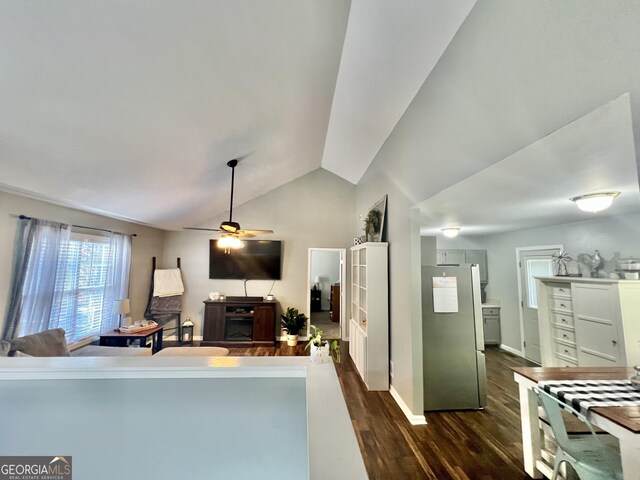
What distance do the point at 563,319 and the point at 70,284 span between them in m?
6.81

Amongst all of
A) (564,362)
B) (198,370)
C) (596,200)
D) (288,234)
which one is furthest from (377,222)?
(564,362)

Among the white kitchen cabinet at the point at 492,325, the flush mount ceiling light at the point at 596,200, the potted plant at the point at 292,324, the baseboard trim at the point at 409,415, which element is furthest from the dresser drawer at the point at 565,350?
the potted plant at the point at 292,324

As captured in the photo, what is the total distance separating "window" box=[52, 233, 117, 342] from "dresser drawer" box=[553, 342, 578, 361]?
672cm

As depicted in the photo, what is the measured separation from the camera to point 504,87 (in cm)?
131

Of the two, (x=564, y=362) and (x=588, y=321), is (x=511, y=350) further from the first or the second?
(x=588, y=321)

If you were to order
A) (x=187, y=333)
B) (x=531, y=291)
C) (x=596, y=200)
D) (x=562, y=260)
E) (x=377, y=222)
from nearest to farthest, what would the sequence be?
(x=596, y=200), (x=562, y=260), (x=377, y=222), (x=531, y=291), (x=187, y=333)

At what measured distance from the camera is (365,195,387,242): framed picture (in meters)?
3.52

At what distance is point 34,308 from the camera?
2.68 meters

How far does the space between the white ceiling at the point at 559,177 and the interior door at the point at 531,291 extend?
1.22 meters

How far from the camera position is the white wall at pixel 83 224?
2463 mm

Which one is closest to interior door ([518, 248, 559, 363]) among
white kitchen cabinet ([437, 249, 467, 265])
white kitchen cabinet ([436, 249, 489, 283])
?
white kitchen cabinet ([436, 249, 489, 283])

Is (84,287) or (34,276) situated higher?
(34,276)

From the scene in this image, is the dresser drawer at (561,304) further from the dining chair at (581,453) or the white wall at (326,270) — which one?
the white wall at (326,270)

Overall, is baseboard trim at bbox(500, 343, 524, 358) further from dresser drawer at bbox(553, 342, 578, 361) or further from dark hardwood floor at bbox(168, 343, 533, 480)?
dark hardwood floor at bbox(168, 343, 533, 480)
